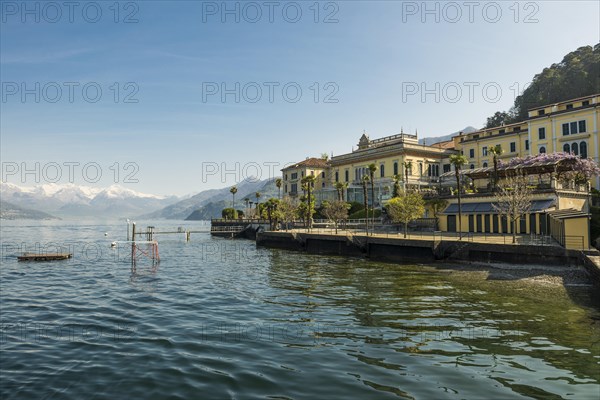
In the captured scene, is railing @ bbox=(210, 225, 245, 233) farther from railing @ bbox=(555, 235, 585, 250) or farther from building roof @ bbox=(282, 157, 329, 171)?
railing @ bbox=(555, 235, 585, 250)

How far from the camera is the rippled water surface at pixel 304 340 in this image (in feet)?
38.1

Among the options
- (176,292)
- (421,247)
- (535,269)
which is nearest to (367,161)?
(421,247)

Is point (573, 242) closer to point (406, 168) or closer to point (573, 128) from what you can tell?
point (573, 128)

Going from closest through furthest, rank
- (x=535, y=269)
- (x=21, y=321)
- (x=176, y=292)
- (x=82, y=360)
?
(x=82, y=360), (x=21, y=321), (x=176, y=292), (x=535, y=269)

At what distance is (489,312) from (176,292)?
18399 mm

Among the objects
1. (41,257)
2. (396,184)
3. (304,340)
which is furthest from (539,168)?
(41,257)

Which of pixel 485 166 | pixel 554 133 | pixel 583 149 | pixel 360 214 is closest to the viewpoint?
pixel 583 149

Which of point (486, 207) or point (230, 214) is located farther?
point (230, 214)

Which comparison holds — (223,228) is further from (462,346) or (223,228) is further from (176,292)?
(462,346)

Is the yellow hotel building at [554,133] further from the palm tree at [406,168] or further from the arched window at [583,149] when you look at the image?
the palm tree at [406,168]

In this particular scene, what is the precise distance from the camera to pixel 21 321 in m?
19.9

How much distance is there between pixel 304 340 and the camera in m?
15.9

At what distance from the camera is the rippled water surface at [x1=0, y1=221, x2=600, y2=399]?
11602 millimetres

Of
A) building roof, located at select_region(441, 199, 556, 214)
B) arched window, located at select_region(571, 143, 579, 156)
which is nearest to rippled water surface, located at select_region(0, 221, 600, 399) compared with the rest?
building roof, located at select_region(441, 199, 556, 214)
